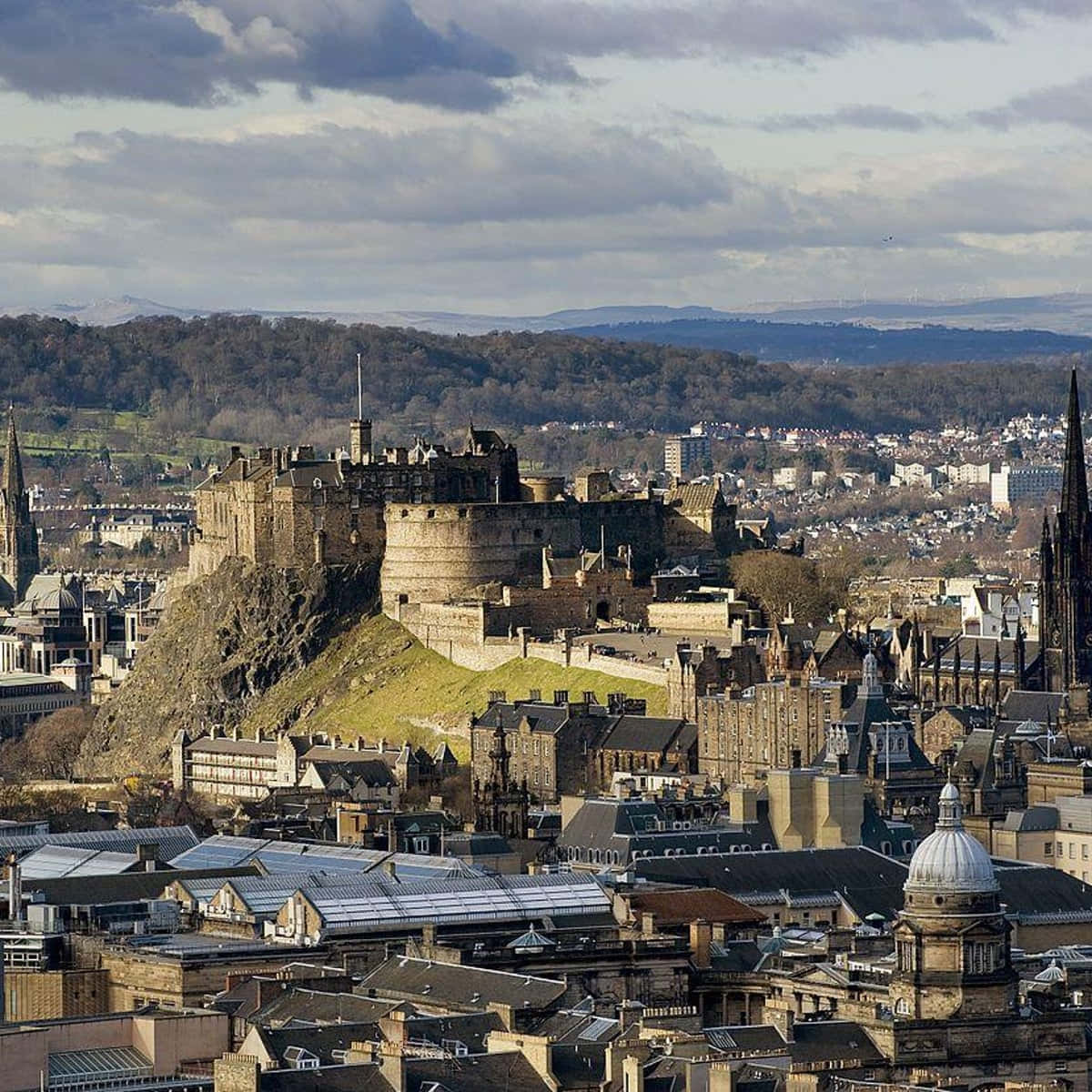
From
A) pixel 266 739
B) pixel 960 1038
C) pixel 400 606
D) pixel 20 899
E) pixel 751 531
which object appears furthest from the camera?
pixel 751 531

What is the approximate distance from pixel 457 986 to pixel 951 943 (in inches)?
454

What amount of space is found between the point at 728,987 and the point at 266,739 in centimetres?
7026

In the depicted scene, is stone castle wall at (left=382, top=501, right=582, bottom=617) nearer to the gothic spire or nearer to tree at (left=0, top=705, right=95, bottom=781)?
tree at (left=0, top=705, right=95, bottom=781)

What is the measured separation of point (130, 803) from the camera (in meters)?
157

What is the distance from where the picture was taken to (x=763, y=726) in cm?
14600

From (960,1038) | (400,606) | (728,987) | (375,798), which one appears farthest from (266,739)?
(960,1038)

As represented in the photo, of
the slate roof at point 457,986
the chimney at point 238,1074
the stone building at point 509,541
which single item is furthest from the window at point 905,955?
the stone building at point 509,541

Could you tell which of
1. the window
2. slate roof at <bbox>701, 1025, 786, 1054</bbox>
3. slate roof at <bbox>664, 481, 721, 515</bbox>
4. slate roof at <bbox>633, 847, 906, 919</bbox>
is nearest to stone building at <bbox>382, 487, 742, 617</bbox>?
slate roof at <bbox>664, 481, 721, 515</bbox>

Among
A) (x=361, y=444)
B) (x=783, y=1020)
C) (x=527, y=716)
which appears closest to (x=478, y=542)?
(x=361, y=444)

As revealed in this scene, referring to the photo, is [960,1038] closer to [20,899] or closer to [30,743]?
[20,899]

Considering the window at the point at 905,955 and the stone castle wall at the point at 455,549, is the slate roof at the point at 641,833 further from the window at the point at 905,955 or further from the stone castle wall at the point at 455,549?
the stone castle wall at the point at 455,549

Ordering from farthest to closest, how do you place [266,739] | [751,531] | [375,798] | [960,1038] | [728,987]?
[751,531]
[266,739]
[375,798]
[728,987]
[960,1038]

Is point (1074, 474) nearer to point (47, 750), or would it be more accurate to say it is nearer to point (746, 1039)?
point (47, 750)

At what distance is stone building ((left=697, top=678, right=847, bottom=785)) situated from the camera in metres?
143
